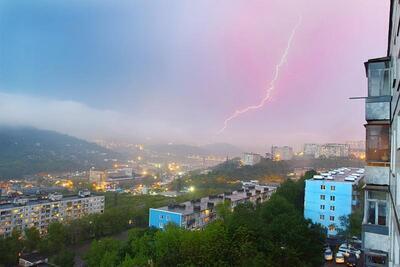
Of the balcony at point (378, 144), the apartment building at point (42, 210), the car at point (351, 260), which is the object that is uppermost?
the balcony at point (378, 144)

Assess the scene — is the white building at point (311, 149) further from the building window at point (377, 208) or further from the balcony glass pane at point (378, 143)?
the balcony glass pane at point (378, 143)

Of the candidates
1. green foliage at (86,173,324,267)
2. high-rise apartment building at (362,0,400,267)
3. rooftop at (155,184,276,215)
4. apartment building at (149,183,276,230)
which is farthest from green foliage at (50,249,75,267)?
high-rise apartment building at (362,0,400,267)

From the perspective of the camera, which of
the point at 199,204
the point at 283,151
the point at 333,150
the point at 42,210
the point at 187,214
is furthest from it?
the point at 283,151

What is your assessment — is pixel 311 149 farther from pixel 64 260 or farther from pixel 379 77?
pixel 379 77

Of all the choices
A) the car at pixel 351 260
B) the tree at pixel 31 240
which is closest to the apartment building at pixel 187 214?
the tree at pixel 31 240

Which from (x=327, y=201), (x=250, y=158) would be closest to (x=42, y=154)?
(x=250, y=158)

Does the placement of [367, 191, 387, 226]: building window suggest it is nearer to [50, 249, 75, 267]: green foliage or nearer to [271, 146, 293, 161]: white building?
[50, 249, 75, 267]: green foliage

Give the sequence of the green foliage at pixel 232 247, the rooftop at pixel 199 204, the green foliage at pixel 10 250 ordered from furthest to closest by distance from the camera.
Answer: the rooftop at pixel 199 204 → the green foliage at pixel 10 250 → the green foliage at pixel 232 247
